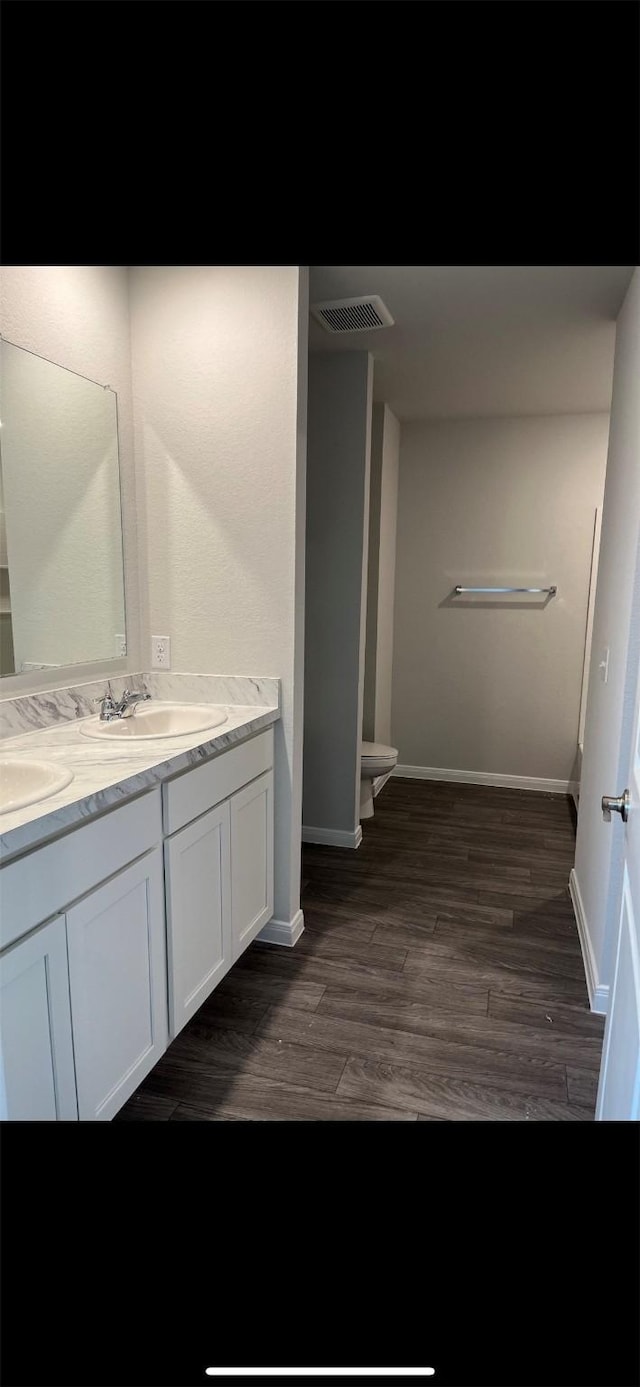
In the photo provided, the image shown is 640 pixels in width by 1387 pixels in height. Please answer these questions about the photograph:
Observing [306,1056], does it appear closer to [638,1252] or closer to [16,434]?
[638,1252]

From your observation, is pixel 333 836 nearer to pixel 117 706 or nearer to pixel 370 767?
pixel 370 767

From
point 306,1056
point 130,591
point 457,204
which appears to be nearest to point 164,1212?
point 306,1056

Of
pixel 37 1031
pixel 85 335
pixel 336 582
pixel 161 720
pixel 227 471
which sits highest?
pixel 85 335

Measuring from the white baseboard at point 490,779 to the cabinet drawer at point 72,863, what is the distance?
10.4ft

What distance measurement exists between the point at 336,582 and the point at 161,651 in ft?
3.51

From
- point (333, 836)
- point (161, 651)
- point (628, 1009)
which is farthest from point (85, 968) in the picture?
point (333, 836)

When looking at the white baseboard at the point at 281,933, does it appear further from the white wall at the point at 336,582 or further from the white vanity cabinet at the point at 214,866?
the white wall at the point at 336,582

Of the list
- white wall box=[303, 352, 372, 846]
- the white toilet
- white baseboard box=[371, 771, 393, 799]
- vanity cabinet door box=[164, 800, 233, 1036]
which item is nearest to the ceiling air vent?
white wall box=[303, 352, 372, 846]

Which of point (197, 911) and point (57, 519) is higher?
point (57, 519)

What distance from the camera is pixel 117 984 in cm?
132

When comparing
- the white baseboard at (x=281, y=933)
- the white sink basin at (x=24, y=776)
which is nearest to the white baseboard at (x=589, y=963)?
the white baseboard at (x=281, y=933)

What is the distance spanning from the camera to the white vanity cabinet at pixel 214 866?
60.9 inches

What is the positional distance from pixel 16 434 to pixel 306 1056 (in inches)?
71.4

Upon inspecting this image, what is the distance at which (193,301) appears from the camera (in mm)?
2002
